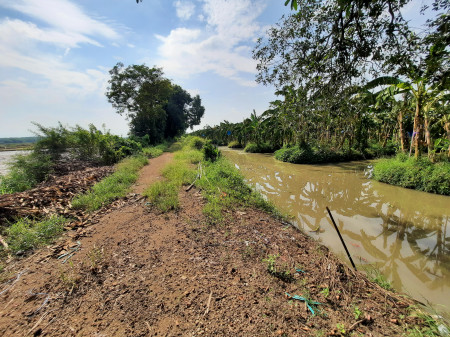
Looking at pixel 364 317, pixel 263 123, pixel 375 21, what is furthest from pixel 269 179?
pixel 263 123

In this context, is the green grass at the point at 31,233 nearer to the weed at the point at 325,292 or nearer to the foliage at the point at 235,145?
the weed at the point at 325,292

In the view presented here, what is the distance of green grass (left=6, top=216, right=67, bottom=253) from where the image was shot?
362 cm

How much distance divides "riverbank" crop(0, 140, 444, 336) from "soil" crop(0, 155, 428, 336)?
0.04ft

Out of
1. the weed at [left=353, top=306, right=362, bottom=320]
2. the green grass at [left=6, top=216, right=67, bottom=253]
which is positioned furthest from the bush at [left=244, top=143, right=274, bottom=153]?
the weed at [left=353, top=306, right=362, bottom=320]

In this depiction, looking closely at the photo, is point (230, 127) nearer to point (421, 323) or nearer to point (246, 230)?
point (246, 230)

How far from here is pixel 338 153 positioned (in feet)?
54.5

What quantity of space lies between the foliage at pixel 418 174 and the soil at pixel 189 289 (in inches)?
305

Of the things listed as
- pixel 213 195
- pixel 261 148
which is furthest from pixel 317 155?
pixel 213 195

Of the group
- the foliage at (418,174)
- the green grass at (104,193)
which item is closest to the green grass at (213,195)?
the green grass at (104,193)

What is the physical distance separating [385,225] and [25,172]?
14128 millimetres

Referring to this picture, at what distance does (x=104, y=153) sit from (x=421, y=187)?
1758 cm

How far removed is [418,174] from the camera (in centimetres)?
846

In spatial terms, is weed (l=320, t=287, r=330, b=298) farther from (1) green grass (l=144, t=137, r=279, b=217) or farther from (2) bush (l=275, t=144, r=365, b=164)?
(2) bush (l=275, t=144, r=365, b=164)

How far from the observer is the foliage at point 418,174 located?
25.1ft
